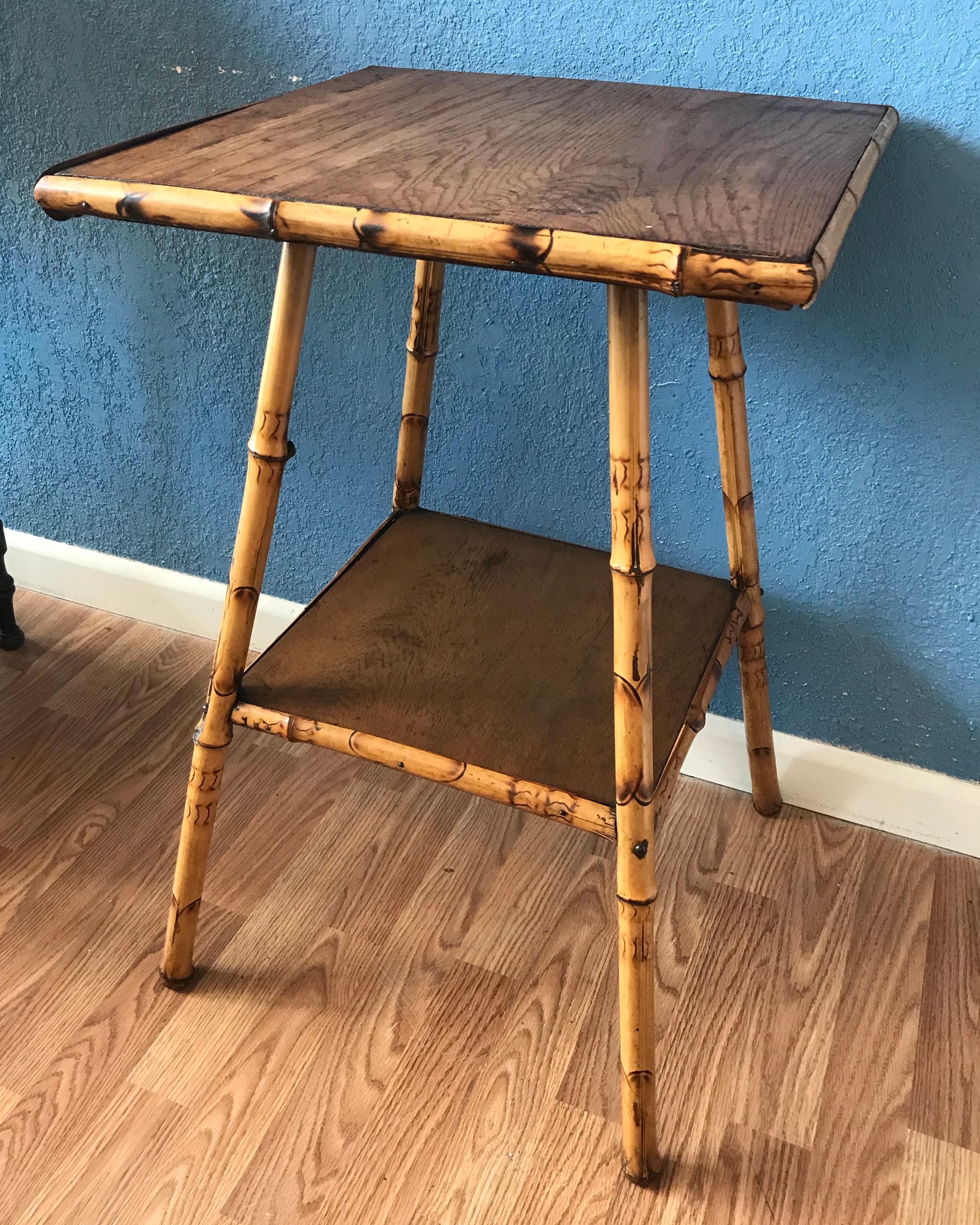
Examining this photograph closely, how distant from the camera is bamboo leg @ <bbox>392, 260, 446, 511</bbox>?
1013 millimetres

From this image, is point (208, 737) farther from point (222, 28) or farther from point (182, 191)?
point (222, 28)

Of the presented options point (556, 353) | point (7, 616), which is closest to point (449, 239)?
point (556, 353)

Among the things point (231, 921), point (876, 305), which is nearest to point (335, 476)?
point (231, 921)

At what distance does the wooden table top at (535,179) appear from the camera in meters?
0.57

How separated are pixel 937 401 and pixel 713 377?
22 centimetres

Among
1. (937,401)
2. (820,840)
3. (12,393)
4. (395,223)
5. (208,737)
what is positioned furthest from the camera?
(12,393)

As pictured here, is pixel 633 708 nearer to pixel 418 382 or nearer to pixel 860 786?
pixel 418 382

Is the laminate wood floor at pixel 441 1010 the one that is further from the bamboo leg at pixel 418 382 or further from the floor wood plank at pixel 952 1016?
the bamboo leg at pixel 418 382

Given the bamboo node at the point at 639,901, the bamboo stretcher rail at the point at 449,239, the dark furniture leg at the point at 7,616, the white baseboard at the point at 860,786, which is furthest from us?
the dark furniture leg at the point at 7,616

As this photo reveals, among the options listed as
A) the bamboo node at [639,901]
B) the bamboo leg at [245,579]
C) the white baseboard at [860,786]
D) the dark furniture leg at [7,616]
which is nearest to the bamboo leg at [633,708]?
the bamboo node at [639,901]

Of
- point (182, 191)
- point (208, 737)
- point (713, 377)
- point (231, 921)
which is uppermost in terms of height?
point (182, 191)

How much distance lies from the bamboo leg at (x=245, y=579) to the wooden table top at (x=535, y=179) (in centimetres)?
6

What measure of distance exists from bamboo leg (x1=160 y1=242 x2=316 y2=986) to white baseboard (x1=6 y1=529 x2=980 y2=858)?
1.61 feet

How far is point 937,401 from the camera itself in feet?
3.20
